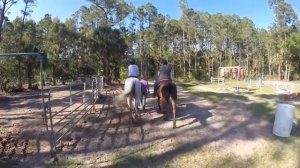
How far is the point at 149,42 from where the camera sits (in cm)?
5944

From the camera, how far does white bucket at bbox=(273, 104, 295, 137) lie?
866 centimetres

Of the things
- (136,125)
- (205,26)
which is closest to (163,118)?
(136,125)

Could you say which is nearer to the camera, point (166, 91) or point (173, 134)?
point (173, 134)

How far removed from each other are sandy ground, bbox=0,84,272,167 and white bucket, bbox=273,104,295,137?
243 millimetres

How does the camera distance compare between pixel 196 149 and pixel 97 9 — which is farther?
pixel 97 9

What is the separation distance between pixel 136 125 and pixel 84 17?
39919 millimetres

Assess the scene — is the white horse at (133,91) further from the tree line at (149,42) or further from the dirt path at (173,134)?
the tree line at (149,42)

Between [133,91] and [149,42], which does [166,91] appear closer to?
[133,91]

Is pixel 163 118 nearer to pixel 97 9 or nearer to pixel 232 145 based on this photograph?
pixel 232 145

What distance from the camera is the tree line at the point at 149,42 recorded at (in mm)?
34188

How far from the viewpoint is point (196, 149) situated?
7816 mm

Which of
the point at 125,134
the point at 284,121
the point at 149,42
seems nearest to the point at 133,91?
the point at 125,134

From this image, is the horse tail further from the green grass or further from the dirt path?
the green grass

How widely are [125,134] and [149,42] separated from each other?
51.4 metres
